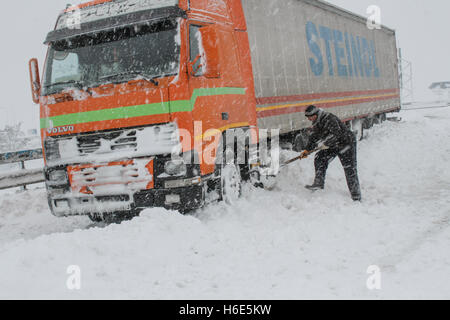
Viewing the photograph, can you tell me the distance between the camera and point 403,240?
5.24 meters

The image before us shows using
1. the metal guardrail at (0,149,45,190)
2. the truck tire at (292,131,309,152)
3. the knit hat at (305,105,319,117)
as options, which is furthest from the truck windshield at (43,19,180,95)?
the truck tire at (292,131,309,152)

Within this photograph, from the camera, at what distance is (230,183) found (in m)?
6.90

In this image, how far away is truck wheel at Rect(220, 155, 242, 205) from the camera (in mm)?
6701

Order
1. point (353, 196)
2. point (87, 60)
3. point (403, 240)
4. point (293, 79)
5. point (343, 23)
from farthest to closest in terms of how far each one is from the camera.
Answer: point (343, 23), point (293, 79), point (353, 196), point (87, 60), point (403, 240)

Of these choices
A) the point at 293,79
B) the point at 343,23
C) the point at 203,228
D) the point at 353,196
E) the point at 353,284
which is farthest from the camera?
the point at 343,23

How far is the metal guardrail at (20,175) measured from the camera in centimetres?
851

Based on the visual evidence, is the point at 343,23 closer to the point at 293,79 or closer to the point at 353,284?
the point at 293,79

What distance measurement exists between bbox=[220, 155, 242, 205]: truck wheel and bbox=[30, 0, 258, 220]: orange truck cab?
1.14 ft

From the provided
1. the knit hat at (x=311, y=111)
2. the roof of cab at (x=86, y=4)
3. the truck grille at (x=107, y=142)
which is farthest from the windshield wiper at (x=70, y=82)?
the knit hat at (x=311, y=111)

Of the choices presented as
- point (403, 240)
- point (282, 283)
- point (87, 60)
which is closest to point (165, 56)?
point (87, 60)

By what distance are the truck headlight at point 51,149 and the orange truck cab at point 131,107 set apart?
0.05 ft

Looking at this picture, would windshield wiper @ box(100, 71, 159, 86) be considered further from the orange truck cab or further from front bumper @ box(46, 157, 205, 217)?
front bumper @ box(46, 157, 205, 217)

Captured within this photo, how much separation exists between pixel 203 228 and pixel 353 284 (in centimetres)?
220

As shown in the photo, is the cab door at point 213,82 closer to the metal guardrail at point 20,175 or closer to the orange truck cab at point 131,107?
the orange truck cab at point 131,107
